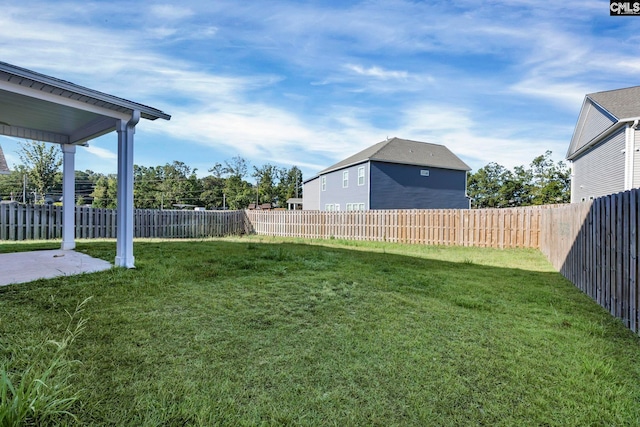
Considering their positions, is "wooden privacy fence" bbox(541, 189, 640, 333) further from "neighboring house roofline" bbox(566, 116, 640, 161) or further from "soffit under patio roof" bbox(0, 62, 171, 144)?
"neighboring house roofline" bbox(566, 116, 640, 161)

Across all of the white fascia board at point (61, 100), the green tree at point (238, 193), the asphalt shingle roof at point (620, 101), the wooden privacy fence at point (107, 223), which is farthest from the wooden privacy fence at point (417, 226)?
the green tree at point (238, 193)

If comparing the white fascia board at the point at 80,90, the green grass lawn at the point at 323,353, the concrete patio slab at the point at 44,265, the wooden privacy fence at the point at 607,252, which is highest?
the white fascia board at the point at 80,90

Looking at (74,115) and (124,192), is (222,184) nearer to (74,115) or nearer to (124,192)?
(74,115)

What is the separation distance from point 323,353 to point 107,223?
1366 centimetres

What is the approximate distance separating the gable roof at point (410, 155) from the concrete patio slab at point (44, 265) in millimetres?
16399

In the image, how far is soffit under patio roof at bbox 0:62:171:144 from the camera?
4.28m

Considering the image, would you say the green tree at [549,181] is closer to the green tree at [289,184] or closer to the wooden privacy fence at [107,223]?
the wooden privacy fence at [107,223]

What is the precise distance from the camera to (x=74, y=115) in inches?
223

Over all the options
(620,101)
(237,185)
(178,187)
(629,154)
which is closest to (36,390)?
(629,154)

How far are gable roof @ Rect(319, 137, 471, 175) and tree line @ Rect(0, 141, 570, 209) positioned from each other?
47.6 feet

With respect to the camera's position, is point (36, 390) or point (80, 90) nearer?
point (36, 390)

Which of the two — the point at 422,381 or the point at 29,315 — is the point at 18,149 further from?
the point at 422,381

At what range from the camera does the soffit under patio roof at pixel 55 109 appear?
4.28 m

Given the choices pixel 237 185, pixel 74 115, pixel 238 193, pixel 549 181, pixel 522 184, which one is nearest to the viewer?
pixel 74 115
